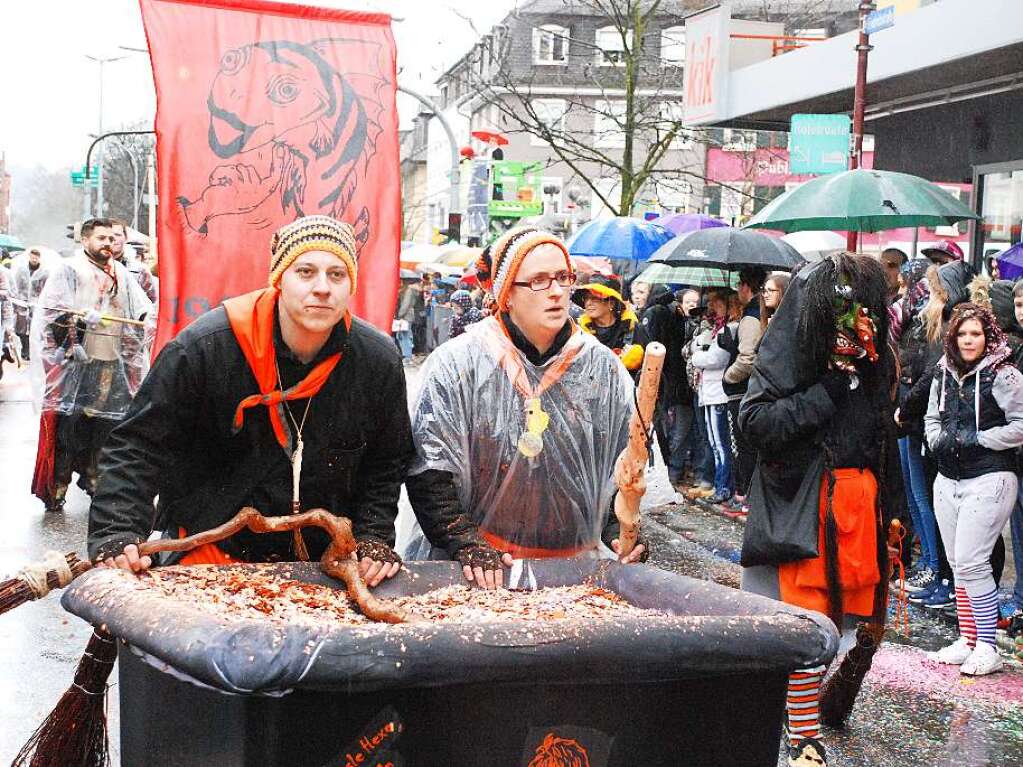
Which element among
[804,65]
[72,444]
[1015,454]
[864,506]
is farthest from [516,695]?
[804,65]

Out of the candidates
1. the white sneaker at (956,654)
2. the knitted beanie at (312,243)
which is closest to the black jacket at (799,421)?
the knitted beanie at (312,243)

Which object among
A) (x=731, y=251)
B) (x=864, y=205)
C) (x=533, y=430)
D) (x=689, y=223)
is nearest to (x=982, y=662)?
(x=533, y=430)

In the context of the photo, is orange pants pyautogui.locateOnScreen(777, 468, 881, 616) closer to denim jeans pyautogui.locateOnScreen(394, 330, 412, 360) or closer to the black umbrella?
the black umbrella

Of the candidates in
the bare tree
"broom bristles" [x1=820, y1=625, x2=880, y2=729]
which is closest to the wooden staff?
"broom bristles" [x1=820, y1=625, x2=880, y2=729]

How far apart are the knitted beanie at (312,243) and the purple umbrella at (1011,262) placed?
19.6ft

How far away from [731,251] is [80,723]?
25.6 feet

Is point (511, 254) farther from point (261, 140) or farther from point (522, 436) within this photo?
point (261, 140)

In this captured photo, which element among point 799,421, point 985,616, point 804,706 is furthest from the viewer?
point 985,616

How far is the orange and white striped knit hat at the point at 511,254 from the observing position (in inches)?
172

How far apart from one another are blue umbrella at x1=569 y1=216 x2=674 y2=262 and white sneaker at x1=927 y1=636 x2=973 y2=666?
6.79m

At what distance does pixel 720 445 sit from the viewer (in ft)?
36.4

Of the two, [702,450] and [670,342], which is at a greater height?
[670,342]

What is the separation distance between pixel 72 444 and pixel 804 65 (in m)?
8.78

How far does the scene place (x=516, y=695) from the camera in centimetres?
262
